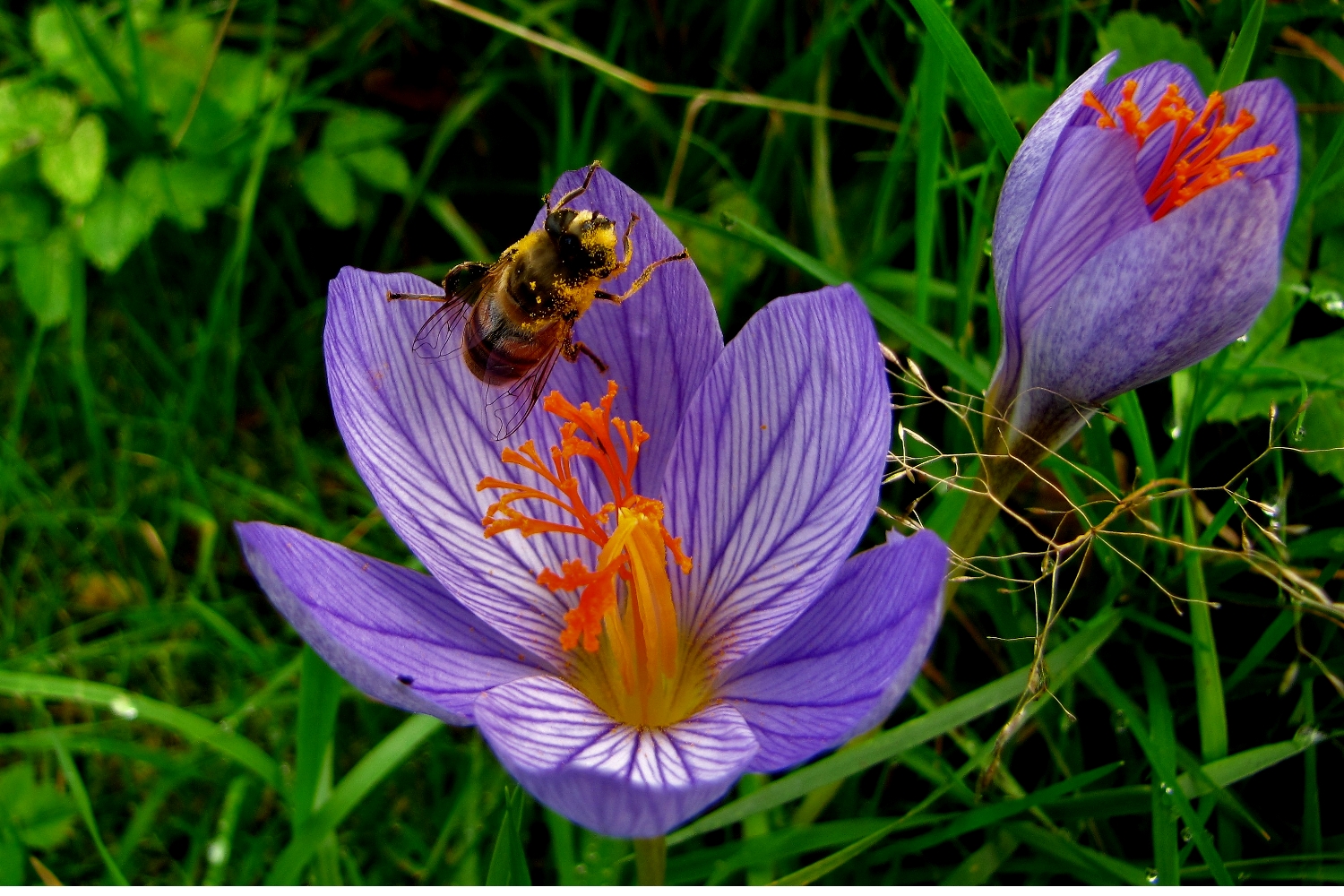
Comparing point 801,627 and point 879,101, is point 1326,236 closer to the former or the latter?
point 879,101

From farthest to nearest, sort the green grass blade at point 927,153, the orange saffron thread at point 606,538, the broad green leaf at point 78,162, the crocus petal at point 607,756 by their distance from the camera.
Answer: the broad green leaf at point 78,162 < the green grass blade at point 927,153 < the orange saffron thread at point 606,538 < the crocus petal at point 607,756

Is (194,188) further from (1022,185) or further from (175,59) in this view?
(1022,185)

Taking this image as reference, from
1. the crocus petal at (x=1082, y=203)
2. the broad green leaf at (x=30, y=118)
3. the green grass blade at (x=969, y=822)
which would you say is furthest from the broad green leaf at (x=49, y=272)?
the crocus petal at (x=1082, y=203)

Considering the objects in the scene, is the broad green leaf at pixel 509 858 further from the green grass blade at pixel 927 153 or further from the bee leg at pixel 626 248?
the green grass blade at pixel 927 153

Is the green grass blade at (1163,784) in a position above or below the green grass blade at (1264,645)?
below

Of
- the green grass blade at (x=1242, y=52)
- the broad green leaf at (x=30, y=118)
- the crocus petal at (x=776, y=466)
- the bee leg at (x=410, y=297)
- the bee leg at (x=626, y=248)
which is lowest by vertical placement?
the crocus petal at (x=776, y=466)

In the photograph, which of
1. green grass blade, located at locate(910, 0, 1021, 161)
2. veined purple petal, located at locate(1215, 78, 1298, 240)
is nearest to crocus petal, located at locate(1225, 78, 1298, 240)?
veined purple petal, located at locate(1215, 78, 1298, 240)
